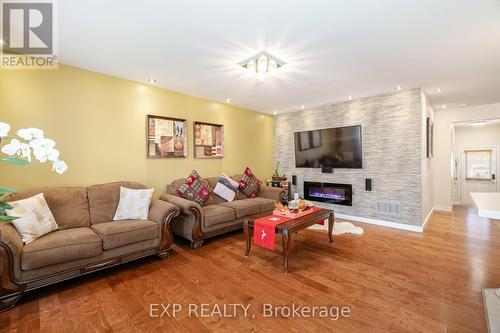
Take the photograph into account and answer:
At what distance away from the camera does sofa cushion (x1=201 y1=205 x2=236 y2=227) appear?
3510mm

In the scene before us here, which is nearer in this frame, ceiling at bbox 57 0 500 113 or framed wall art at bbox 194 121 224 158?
ceiling at bbox 57 0 500 113

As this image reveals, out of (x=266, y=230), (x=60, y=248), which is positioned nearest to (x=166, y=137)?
(x=60, y=248)

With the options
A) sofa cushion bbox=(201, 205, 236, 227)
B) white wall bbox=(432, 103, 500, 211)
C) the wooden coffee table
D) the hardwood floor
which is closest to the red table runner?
the wooden coffee table

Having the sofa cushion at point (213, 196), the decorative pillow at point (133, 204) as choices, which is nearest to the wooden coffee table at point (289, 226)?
the sofa cushion at point (213, 196)

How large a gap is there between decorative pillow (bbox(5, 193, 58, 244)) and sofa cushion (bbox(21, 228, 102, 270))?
0.25 ft

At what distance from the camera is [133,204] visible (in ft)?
10.3

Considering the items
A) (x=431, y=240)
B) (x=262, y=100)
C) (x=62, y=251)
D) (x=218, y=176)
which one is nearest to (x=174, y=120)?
(x=218, y=176)

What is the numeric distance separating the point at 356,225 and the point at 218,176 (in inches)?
119

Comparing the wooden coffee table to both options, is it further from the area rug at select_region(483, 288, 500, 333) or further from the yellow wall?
the yellow wall

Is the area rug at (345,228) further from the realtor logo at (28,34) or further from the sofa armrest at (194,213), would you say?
the realtor logo at (28,34)

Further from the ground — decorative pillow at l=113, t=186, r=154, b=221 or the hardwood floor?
decorative pillow at l=113, t=186, r=154, b=221

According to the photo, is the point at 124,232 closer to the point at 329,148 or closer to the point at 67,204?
the point at 67,204

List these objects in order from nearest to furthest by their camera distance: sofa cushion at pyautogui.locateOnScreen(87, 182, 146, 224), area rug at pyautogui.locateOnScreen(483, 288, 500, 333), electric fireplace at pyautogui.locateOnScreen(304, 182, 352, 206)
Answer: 1. area rug at pyautogui.locateOnScreen(483, 288, 500, 333)
2. sofa cushion at pyautogui.locateOnScreen(87, 182, 146, 224)
3. electric fireplace at pyautogui.locateOnScreen(304, 182, 352, 206)

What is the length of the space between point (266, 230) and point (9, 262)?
2.49m
